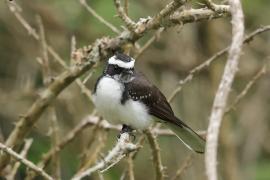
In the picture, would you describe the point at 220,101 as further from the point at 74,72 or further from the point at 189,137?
the point at 189,137

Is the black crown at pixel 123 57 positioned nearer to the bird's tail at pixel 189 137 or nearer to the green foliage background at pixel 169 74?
the bird's tail at pixel 189 137

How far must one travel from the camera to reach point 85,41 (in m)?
6.43

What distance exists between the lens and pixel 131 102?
3.79m

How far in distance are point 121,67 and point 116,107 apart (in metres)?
0.20

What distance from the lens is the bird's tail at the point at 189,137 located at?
3694mm

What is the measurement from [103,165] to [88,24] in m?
3.86

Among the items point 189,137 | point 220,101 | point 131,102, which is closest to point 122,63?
point 131,102

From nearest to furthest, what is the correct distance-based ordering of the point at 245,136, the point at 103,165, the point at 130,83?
the point at 103,165, the point at 130,83, the point at 245,136

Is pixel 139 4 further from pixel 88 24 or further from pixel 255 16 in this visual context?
pixel 255 16

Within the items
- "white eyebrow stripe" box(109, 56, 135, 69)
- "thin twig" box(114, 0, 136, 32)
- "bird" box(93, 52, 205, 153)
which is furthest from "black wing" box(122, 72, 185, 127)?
"thin twig" box(114, 0, 136, 32)

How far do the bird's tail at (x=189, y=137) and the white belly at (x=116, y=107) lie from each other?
0.19 metres

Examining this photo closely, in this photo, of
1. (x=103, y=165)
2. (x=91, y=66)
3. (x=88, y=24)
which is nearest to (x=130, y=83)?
(x=91, y=66)

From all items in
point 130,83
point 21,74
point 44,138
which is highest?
point 21,74

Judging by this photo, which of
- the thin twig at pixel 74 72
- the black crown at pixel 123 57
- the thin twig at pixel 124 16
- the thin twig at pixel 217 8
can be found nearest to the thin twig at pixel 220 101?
the thin twig at pixel 217 8
